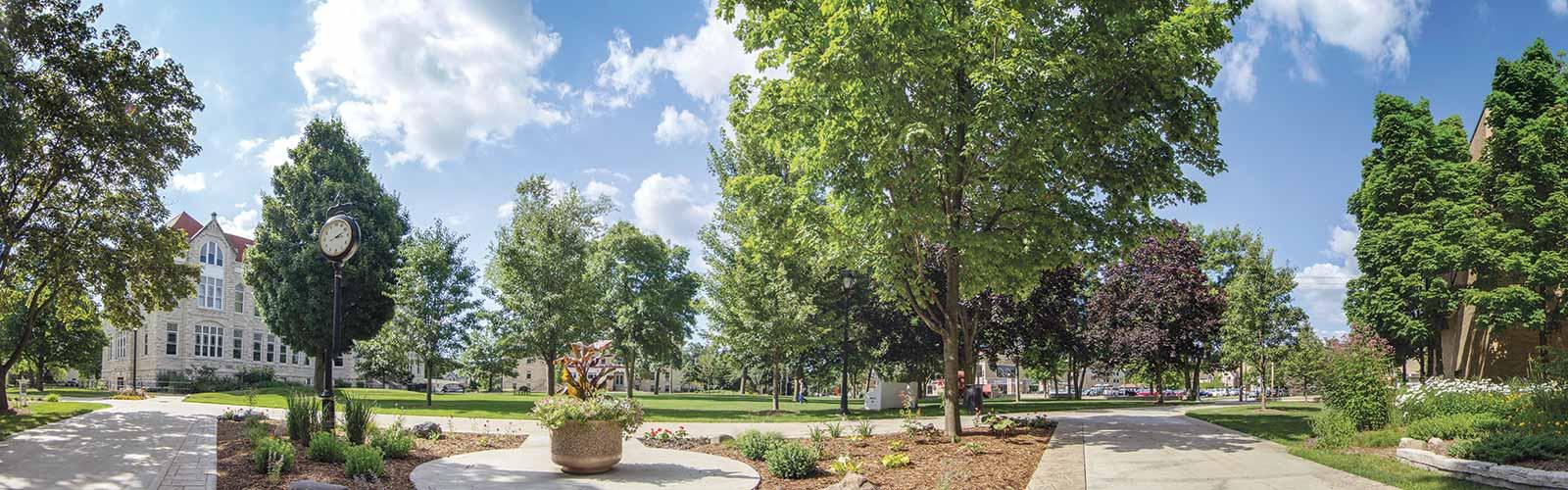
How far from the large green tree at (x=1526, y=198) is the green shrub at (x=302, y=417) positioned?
3169cm

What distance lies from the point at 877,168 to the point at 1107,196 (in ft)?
15.6

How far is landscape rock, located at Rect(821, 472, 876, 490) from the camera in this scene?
9.02 meters

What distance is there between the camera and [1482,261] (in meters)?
25.3

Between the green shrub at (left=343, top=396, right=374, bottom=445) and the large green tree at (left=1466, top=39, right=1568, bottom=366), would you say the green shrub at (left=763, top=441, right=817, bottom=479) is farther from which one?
the large green tree at (left=1466, top=39, right=1568, bottom=366)

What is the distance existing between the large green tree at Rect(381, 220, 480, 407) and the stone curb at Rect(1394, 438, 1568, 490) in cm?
2853

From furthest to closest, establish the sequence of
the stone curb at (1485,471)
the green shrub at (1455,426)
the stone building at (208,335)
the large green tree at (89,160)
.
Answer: the stone building at (208,335) < the large green tree at (89,160) < the green shrub at (1455,426) < the stone curb at (1485,471)

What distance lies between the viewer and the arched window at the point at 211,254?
180 ft

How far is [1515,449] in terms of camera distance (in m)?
9.61

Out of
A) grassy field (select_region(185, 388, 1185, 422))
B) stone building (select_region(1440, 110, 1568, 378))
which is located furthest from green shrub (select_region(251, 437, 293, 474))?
stone building (select_region(1440, 110, 1568, 378))

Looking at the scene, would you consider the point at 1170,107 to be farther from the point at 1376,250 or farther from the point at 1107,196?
the point at 1376,250

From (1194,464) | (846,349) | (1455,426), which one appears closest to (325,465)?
(1194,464)

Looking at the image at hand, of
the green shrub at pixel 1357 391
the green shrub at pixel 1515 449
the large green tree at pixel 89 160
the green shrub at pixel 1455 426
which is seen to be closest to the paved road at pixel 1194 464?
the green shrub at pixel 1357 391

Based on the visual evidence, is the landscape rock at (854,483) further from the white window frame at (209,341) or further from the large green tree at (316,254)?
the white window frame at (209,341)

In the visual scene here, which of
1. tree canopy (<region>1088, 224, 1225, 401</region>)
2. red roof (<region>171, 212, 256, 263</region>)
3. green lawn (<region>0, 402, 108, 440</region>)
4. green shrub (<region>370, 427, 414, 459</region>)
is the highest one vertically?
red roof (<region>171, 212, 256, 263</region>)
